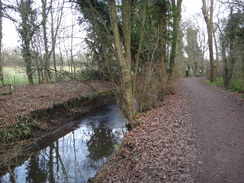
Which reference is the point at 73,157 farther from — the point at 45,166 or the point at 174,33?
the point at 174,33

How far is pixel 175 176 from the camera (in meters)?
4.53

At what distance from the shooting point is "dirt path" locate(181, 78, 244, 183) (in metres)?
4.37

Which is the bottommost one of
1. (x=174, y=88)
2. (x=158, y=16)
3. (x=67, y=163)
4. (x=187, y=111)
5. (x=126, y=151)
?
(x=67, y=163)

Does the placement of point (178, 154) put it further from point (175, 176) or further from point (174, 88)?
point (174, 88)

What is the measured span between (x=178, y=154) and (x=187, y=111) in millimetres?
4552

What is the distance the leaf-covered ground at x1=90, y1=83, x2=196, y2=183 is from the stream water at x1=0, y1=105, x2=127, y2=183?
51.4 inches

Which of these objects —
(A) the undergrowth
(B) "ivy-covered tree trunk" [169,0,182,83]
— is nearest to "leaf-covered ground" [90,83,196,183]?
(A) the undergrowth

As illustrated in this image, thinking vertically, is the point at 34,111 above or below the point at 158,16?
below

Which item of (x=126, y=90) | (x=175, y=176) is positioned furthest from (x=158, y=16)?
(x=175, y=176)

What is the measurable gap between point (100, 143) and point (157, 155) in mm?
4551

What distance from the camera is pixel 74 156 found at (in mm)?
8445

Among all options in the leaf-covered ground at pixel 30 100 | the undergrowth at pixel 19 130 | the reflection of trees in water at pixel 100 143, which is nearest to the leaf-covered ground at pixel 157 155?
the reflection of trees in water at pixel 100 143

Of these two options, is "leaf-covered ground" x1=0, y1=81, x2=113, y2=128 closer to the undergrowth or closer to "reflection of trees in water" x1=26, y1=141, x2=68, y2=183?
the undergrowth

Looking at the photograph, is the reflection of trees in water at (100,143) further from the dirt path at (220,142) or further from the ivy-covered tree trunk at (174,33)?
the ivy-covered tree trunk at (174,33)
